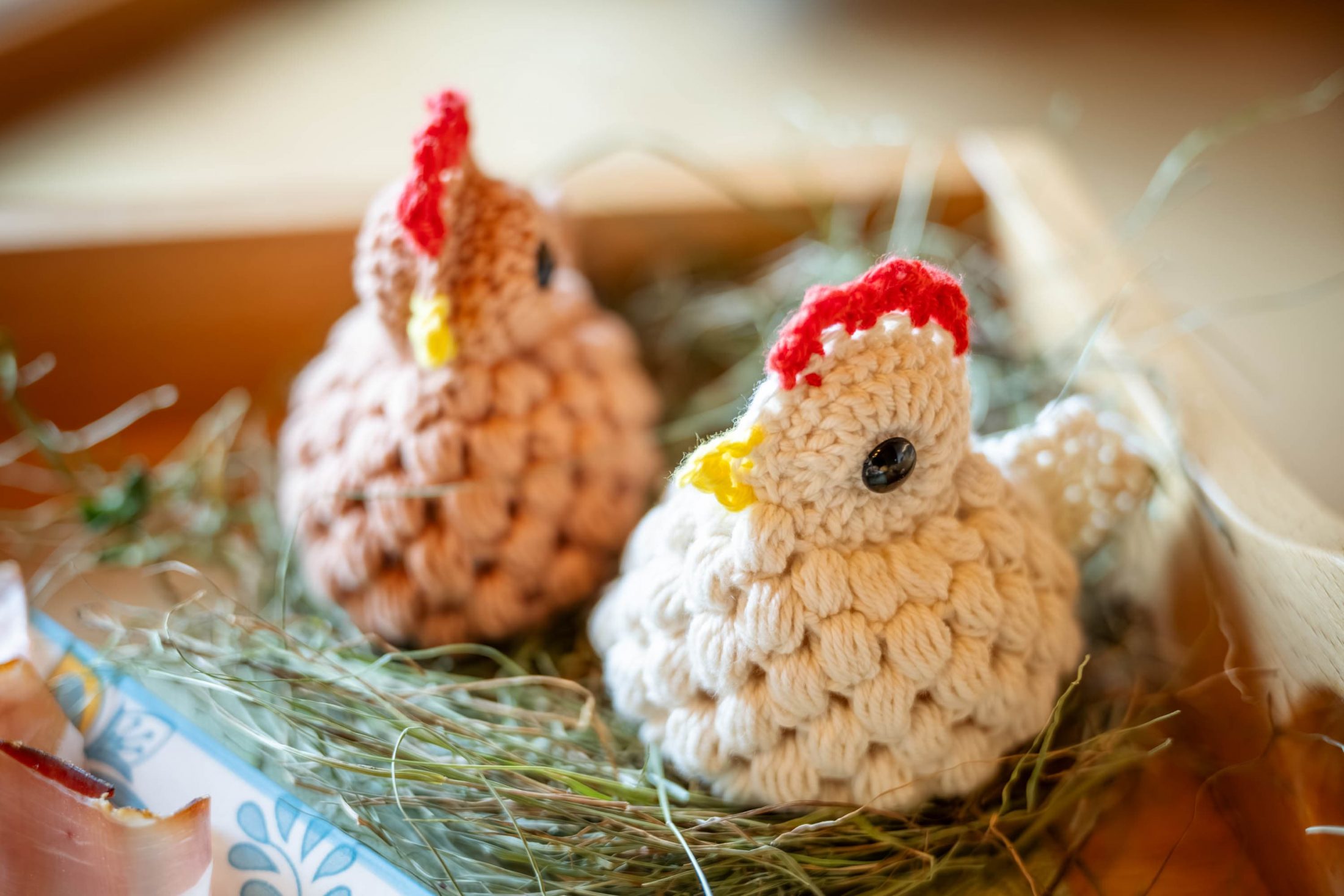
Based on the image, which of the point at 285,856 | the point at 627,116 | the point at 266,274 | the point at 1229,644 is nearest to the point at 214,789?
the point at 285,856

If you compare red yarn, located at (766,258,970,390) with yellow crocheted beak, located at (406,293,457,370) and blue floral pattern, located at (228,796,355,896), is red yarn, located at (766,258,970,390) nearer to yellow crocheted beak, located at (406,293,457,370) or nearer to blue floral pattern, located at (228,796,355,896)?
yellow crocheted beak, located at (406,293,457,370)

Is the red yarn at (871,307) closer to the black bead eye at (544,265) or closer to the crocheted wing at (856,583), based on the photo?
the crocheted wing at (856,583)

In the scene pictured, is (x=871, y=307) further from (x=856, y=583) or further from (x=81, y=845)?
(x=81, y=845)

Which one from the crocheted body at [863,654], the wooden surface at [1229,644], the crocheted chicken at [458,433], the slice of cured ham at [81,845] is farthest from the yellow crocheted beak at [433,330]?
the wooden surface at [1229,644]

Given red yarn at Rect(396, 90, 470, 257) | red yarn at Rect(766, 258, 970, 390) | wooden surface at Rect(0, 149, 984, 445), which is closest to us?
red yarn at Rect(766, 258, 970, 390)

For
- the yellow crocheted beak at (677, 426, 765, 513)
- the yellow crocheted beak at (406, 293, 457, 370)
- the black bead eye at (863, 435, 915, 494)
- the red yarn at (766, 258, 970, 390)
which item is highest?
the yellow crocheted beak at (406, 293, 457, 370)

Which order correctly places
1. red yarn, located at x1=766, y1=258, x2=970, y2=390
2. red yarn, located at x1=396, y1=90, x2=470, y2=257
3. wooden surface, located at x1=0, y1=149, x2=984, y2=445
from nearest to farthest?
red yarn, located at x1=766, y1=258, x2=970, y2=390 < red yarn, located at x1=396, y1=90, x2=470, y2=257 < wooden surface, located at x1=0, y1=149, x2=984, y2=445

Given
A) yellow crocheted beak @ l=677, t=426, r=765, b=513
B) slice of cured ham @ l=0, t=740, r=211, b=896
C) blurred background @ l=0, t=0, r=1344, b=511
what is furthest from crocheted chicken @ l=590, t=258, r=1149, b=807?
blurred background @ l=0, t=0, r=1344, b=511

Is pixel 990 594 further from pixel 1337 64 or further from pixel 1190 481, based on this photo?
pixel 1337 64
